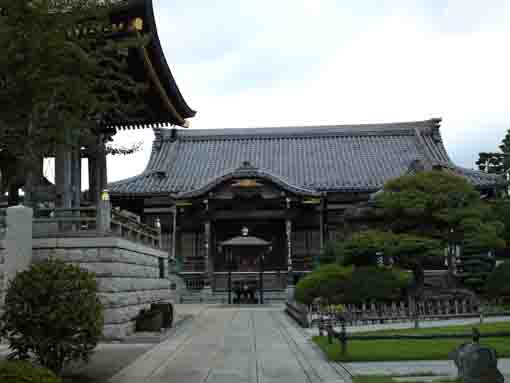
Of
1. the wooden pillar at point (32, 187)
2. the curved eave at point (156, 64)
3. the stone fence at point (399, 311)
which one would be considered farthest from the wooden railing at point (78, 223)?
the stone fence at point (399, 311)

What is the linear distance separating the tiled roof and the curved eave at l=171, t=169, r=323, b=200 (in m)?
1.63

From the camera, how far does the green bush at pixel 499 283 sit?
23641 millimetres

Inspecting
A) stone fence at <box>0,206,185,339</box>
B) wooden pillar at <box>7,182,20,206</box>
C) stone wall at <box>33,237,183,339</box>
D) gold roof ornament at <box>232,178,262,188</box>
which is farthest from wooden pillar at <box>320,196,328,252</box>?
stone wall at <box>33,237,183,339</box>

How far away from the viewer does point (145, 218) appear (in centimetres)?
3734

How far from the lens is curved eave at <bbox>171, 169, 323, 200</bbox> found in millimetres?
33375

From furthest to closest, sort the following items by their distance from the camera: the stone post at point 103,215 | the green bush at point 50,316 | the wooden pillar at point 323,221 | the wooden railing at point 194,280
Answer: the wooden pillar at point 323,221 → the wooden railing at point 194,280 → the stone post at point 103,215 → the green bush at point 50,316

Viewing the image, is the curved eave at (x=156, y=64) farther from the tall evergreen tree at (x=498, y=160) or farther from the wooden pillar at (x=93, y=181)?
the tall evergreen tree at (x=498, y=160)

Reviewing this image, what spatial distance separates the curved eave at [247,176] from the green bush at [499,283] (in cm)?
1179

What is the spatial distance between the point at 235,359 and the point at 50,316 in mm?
4176

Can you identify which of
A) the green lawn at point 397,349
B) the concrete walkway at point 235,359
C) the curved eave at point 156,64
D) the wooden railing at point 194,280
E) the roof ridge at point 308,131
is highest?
the roof ridge at point 308,131

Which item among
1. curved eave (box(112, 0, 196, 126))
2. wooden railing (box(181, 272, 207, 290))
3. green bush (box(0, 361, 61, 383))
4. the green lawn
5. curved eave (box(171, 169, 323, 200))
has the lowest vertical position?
the green lawn

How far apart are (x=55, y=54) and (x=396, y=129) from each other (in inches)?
1515

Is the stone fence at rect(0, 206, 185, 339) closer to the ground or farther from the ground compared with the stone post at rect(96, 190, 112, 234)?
closer to the ground

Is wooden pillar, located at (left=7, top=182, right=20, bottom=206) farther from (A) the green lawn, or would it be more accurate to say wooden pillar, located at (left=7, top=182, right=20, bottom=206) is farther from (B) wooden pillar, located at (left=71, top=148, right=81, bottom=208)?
(A) the green lawn
